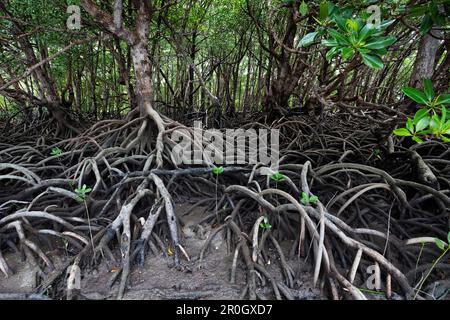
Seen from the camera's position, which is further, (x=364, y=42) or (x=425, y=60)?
(x=425, y=60)

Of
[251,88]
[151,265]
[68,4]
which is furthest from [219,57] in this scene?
[151,265]

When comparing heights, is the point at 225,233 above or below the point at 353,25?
below

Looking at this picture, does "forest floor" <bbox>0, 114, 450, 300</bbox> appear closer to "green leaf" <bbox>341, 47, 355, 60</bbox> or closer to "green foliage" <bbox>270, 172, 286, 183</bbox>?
"green foliage" <bbox>270, 172, 286, 183</bbox>

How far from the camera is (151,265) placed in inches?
60.3

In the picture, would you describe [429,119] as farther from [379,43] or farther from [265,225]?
[265,225]

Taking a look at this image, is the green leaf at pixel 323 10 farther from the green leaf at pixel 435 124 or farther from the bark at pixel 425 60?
the bark at pixel 425 60

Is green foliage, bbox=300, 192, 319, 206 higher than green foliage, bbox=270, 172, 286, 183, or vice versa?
green foliage, bbox=270, 172, 286, 183

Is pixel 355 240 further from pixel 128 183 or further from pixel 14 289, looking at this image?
pixel 14 289

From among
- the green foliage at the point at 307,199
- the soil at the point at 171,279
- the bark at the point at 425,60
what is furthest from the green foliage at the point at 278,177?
the bark at the point at 425,60

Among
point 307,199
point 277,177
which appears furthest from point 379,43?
point 277,177

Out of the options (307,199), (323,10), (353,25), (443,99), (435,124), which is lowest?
(307,199)

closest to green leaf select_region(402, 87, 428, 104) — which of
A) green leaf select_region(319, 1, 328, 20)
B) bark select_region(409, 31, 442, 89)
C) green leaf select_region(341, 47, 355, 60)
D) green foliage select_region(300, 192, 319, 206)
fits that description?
green leaf select_region(341, 47, 355, 60)

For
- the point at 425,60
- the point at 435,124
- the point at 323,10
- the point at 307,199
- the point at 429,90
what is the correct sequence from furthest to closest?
the point at 425,60 → the point at 307,199 → the point at 323,10 → the point at 429,90 → the point at 435,124

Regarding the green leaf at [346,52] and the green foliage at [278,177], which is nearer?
the green leaf at [346,52]
